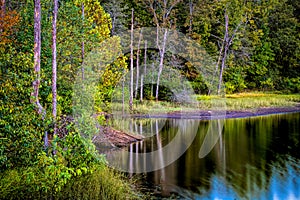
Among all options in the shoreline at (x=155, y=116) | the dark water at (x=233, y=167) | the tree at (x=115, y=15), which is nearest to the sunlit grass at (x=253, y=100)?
the shoreline at (x=155, y=116)

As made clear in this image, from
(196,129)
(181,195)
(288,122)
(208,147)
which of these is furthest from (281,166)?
(288,122)

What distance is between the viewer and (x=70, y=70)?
13.7 metres

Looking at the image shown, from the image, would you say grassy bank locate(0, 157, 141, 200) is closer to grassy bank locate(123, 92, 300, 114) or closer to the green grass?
the green grass

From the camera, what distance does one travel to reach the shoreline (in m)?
18.9

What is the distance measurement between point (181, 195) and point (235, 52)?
3361 centimetres

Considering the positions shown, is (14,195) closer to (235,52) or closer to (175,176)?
(175,176)

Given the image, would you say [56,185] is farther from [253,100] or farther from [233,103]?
[253,100]

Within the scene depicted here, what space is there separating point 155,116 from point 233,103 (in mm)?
9041

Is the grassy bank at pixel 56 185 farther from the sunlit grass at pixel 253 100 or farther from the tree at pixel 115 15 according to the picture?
the tree at pixel 115 15

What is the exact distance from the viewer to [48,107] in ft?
38.9

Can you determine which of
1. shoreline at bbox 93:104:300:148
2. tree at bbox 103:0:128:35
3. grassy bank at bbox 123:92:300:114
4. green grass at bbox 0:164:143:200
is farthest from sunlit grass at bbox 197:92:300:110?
green grass at bbox 0:164:143:200

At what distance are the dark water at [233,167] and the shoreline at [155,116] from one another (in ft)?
2.47

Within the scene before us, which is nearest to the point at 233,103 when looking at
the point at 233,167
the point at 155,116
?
the point at 155,116

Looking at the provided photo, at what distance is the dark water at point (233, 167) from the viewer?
14.0 metres
